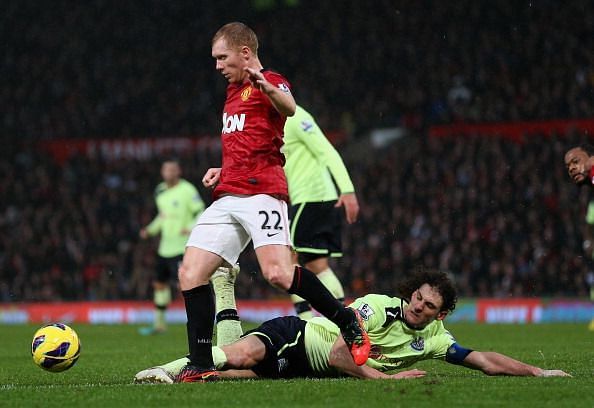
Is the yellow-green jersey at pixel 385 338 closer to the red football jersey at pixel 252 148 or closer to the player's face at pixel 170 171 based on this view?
the red football jersey at pixel 252 148

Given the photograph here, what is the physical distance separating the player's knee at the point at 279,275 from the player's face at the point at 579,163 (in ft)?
10.3

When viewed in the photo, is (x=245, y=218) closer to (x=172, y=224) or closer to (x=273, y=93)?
(x=273, y=93)

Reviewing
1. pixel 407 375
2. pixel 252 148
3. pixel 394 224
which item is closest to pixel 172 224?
pixel 394 224

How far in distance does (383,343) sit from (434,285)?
0.50 m

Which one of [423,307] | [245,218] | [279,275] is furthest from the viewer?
[423,307]

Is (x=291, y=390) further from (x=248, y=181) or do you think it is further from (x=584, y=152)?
(x=584, y=152)

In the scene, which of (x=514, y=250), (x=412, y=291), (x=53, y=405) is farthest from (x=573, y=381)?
(x=514, y=250)

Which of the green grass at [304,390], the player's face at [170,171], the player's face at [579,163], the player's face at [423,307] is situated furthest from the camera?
the player's face at [170,171]

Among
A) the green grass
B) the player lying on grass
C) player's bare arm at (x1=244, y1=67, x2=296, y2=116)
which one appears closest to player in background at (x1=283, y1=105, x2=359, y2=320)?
the green grass

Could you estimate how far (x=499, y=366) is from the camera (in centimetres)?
666

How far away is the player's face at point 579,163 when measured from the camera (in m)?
8.40

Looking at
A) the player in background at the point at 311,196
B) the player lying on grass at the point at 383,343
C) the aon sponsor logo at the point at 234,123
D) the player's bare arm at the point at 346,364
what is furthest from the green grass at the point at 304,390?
the aon sponsor logo at the point at 234,123

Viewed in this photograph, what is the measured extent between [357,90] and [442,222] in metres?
5.71

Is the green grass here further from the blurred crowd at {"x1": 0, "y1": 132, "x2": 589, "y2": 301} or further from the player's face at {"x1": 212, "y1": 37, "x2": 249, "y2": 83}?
the blurred crowd at {"x1": 0, "y1": 132, "x2": 589, "y2": 301}
